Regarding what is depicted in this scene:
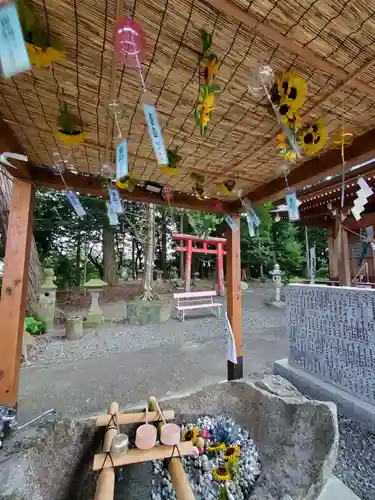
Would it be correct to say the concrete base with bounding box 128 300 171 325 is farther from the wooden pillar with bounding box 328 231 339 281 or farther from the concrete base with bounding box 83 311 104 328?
the wooden pillar with bounding box 328 231 339 281

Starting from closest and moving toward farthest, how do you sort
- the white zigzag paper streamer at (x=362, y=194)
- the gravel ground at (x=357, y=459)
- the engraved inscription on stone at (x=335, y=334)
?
the gravel ground at (x=357, y=459), the white zigzag paper streamer at (x=362, y=194), the engraved inscription on stone at (x=335, y=334)

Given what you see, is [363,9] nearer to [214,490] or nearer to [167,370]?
[214,490]

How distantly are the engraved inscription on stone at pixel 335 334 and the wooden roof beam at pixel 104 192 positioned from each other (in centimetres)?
129

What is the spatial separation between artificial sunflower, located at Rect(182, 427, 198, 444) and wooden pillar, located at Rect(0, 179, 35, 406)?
43.3 inches

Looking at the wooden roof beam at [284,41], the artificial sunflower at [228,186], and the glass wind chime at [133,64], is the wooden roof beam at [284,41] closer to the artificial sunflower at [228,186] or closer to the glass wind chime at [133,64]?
the glass wind chime at [133,64]

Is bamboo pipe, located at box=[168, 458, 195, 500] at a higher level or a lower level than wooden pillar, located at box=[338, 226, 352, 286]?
lower

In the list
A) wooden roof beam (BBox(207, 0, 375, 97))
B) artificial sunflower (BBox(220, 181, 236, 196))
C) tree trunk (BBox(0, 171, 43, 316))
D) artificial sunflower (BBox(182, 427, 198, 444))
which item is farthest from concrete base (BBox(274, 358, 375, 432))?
tree trunk (BBox(0, 171, 43, 316))

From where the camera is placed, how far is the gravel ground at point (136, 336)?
3816mm

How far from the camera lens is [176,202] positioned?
2.19m

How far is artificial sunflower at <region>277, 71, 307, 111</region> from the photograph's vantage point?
916 mm

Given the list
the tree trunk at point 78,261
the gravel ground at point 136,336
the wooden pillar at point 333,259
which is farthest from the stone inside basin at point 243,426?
the tree trunk at point 78,261

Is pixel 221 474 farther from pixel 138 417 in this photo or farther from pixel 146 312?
pixel 146 312

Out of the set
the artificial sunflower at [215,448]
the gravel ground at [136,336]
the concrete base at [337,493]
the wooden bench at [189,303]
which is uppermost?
the wooden bench at [189,303]

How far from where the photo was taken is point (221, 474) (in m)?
1.37
